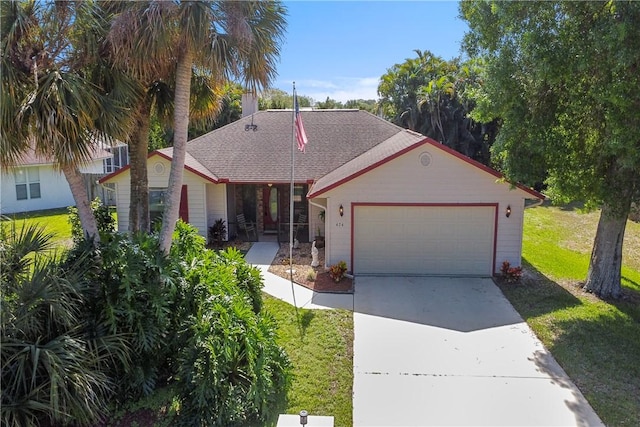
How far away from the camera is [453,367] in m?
8.13

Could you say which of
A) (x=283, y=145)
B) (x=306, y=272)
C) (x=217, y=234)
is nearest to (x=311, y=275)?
(x=306, y=272)

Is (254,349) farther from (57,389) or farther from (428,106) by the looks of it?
(428,106)

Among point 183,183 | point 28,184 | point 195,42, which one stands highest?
point 195,42

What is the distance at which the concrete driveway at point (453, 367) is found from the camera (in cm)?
677

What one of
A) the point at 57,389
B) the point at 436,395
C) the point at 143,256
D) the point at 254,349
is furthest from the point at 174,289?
the point at 436,395

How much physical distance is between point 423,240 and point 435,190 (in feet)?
4.99

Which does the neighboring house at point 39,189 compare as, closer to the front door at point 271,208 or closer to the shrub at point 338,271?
the front door at point 271,208

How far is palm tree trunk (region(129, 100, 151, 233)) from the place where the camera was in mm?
9797

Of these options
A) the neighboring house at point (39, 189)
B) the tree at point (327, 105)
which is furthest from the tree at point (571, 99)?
the tree at point (327, 105)

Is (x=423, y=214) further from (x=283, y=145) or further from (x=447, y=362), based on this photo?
(x=283, y=145)

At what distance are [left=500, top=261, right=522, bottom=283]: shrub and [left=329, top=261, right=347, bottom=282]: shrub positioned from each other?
445cm

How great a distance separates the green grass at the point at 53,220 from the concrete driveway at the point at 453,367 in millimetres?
12886

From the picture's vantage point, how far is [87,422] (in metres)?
5.83

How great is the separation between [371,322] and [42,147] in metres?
7.02
